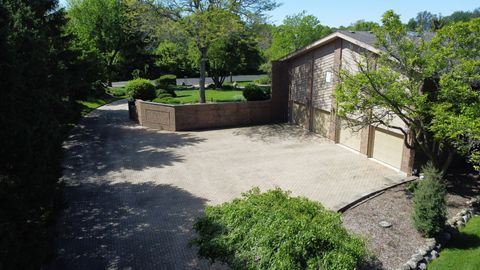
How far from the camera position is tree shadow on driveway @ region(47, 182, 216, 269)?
9078mm

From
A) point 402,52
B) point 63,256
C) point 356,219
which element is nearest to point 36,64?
point 63,256

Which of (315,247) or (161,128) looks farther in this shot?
(161,128)

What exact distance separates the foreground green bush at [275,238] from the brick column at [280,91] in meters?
17.4

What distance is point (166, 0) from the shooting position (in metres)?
23.0

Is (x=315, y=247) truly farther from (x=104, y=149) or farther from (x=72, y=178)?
(x=104, y=149)

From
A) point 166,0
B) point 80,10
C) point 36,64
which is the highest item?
point 80,10

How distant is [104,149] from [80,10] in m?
32.2

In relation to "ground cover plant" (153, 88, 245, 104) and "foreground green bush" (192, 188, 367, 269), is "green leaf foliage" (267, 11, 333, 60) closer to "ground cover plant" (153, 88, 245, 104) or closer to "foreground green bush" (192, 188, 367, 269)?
"ground cover plant" (153, 88, 245, 104)

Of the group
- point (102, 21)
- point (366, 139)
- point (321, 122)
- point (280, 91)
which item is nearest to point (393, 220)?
point (366, 139)

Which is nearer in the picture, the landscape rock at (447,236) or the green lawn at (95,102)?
the landscape rock at (447,236)

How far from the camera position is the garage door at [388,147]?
1542 centimetres

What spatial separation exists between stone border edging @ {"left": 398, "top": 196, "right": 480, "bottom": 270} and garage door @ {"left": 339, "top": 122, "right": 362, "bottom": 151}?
20.3 feet

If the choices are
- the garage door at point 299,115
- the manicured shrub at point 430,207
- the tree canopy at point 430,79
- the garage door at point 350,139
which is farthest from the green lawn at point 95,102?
the manicured shrub at point 430,207

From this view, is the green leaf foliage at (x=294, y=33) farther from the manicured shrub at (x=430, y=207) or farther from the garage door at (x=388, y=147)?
the manicured shrub at (x=430, y=207)
